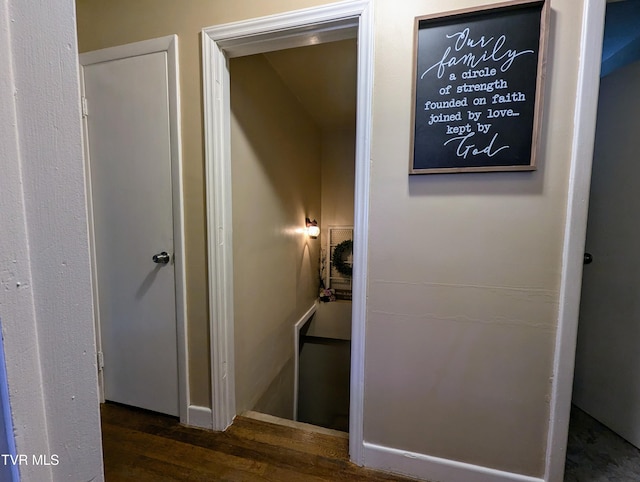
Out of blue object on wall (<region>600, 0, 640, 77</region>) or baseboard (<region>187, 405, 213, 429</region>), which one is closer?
blue object on wall (<region>600, 0, 640, 77</region>)

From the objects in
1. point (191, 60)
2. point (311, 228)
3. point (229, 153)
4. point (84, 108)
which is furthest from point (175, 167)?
point (311, 228)

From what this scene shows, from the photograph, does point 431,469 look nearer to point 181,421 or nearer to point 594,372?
point 594,372

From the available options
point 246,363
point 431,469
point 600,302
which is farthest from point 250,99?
point 600,302

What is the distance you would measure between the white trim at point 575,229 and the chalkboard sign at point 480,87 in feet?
0.49

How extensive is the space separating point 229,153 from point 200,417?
1502mm

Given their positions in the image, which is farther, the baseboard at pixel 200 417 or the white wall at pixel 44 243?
the baseboard at pixel 200 417

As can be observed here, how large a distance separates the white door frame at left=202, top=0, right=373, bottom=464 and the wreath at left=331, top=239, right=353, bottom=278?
203 cm

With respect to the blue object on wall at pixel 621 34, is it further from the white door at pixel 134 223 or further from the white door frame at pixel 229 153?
the white door at pixel 134 223

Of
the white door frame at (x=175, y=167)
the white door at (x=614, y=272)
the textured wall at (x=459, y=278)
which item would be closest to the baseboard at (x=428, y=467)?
the textured wall at (x=459, y=278)

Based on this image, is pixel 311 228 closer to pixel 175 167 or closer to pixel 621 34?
pixel 175 167

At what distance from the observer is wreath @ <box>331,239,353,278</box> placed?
3.48 meters

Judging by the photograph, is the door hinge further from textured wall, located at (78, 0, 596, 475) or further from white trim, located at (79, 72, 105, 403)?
textured wall, located at (78, 0, 596, 475)

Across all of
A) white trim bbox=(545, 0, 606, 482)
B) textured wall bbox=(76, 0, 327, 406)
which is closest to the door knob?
textured wall bbox=(76, 0, 327, 406)

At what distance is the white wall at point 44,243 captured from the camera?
1.19ft
